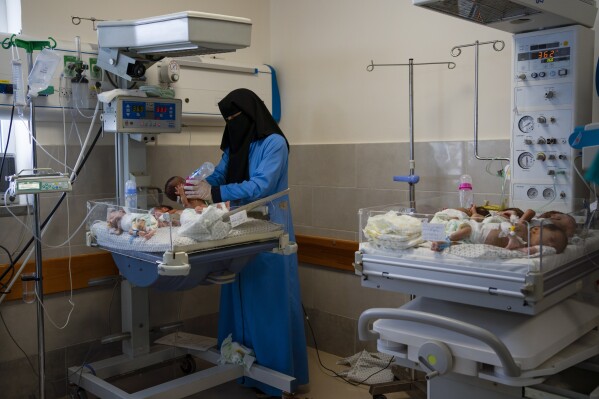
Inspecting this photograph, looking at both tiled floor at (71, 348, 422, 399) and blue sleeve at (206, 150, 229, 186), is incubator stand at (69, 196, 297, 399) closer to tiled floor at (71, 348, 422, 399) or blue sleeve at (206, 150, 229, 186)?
tiled floor at (71, 348, 422, 399)

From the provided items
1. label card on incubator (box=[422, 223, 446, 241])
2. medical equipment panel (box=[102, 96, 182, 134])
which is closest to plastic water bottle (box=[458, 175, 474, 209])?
label card on incubator (box=[422, 223, 446, 241])

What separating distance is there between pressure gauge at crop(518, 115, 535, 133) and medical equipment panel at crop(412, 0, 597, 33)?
0.41m

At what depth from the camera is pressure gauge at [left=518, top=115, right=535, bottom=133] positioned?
2.88 metres

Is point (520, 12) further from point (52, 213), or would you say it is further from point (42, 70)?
point (52, 213)

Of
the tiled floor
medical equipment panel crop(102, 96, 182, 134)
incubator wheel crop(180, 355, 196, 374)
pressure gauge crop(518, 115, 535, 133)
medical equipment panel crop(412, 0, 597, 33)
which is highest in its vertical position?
medical equipment panel crop(412, 0, 597, 33)

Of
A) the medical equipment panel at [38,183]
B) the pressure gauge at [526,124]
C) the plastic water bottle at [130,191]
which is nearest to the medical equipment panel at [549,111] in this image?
the pressure gauge at [526,124]

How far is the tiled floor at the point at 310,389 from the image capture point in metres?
3.68

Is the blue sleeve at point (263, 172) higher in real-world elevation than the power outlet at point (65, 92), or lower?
lower

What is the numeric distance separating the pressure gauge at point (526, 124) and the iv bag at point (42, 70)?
224 cm

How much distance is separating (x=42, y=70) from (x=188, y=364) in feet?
6.70

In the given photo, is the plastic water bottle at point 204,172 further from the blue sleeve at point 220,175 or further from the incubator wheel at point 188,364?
the incubator wheel at point 188,364

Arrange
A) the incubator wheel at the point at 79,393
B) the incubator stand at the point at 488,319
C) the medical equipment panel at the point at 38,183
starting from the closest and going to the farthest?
the incubator stand at the point at 488,319
the medical equipment panel at the point at 38,183
the incubator wheel at the point at 79,393

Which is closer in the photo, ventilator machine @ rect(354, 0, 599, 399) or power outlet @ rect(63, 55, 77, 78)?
ventilator machine @ rect(354, 0, 599, 399)

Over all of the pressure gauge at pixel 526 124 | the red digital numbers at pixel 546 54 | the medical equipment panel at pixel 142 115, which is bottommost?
the pressure gauge at pixel 526 124
